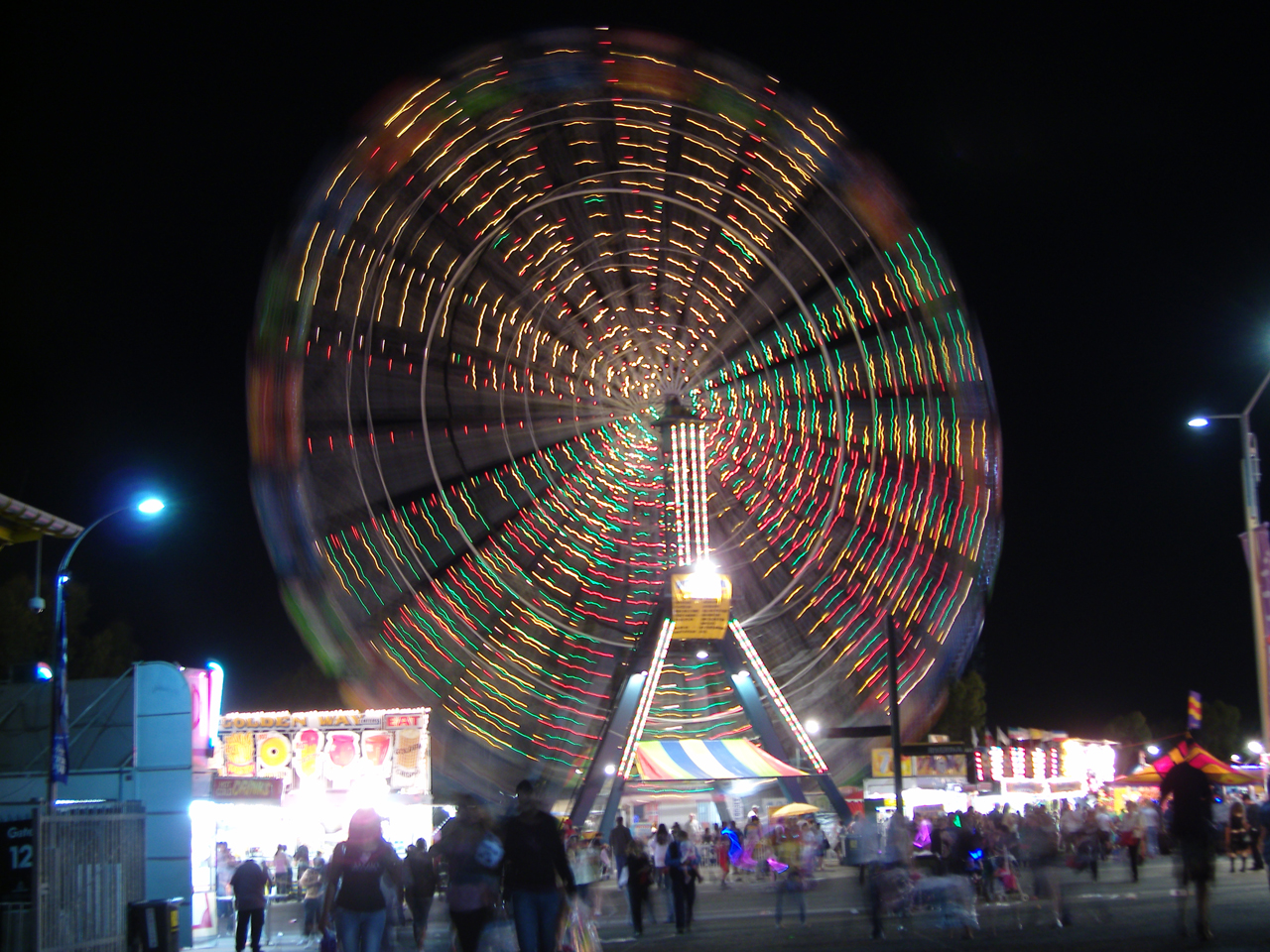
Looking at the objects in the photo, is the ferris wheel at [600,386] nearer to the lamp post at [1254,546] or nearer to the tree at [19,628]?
the lamp post at [1254,546]

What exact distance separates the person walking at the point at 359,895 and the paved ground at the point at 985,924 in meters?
3.93

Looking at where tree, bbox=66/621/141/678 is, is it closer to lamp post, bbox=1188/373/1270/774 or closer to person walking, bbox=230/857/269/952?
person walking, bbox=230/857/269/952

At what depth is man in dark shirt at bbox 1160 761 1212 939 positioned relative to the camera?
9.38 meters

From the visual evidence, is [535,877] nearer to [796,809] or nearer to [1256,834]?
[1256,834]

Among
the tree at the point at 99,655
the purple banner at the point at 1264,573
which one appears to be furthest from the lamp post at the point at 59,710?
the tree at the point at 99,655


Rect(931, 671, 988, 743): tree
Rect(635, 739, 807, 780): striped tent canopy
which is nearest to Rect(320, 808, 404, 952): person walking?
Rect(635, 739, 807, 780): striped tent canopy

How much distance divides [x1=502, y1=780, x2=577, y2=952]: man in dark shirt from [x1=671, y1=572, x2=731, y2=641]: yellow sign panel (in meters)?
18.3

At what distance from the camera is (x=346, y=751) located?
1097 inches

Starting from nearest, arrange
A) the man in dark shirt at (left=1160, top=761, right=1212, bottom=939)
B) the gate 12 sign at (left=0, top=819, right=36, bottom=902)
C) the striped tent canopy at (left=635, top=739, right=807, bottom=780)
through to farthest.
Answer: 1. the man in dark shirt at (left=1160, top=761, right=1212, bottom=939)
2. the gate 12 sign at (left=0, top=819, right=36, bottom=902)
3. the striped tent canopy at (left=635, top=739, right=807, bottom=780)

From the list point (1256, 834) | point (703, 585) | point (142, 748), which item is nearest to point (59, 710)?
point (142, 748)

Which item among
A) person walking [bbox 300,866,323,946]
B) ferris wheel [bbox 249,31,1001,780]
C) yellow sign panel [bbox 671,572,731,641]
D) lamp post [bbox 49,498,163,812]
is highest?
ferris wheel [bbox 249,31,1001,780]

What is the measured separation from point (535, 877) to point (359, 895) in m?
1.23

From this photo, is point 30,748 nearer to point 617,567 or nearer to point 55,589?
point 55,589

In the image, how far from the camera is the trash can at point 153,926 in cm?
1301
